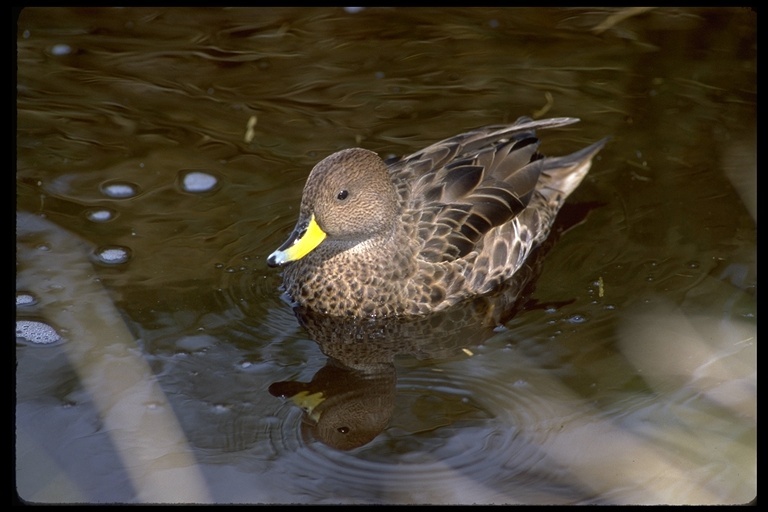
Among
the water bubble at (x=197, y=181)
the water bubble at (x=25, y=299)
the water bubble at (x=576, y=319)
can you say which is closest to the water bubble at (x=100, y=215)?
the water bubble at (x=197, y=181)

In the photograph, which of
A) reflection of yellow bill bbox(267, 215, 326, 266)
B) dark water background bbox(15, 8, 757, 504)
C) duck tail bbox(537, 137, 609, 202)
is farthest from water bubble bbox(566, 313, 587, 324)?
reflection of yellow bill bbox(267, 215, 326, 266)

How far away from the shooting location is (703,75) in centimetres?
793

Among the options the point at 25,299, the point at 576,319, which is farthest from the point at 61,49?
the point at 576,319

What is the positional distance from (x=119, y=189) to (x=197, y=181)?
19.6 inches

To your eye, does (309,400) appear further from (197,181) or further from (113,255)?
(197,181)

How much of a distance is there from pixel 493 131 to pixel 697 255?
1473 mm

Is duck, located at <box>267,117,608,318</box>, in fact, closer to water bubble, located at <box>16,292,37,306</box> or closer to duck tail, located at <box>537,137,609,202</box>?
duck tail, located at <box>537,137,609,202</box>

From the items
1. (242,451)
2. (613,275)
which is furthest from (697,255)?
(242,451)

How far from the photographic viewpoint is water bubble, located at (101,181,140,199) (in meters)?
6.63

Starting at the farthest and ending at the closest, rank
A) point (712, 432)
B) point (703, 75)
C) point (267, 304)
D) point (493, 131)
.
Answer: point (703, 75) → point (493, 131) → point (267, 304) → point (712, 432)

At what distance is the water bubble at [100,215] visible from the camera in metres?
6.41

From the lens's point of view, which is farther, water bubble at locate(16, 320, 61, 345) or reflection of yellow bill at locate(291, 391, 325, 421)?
water bubble at locate(16, 320, 61, 345)

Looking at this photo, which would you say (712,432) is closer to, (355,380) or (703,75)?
(355,380)

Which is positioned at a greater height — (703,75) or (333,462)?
(703,75)
